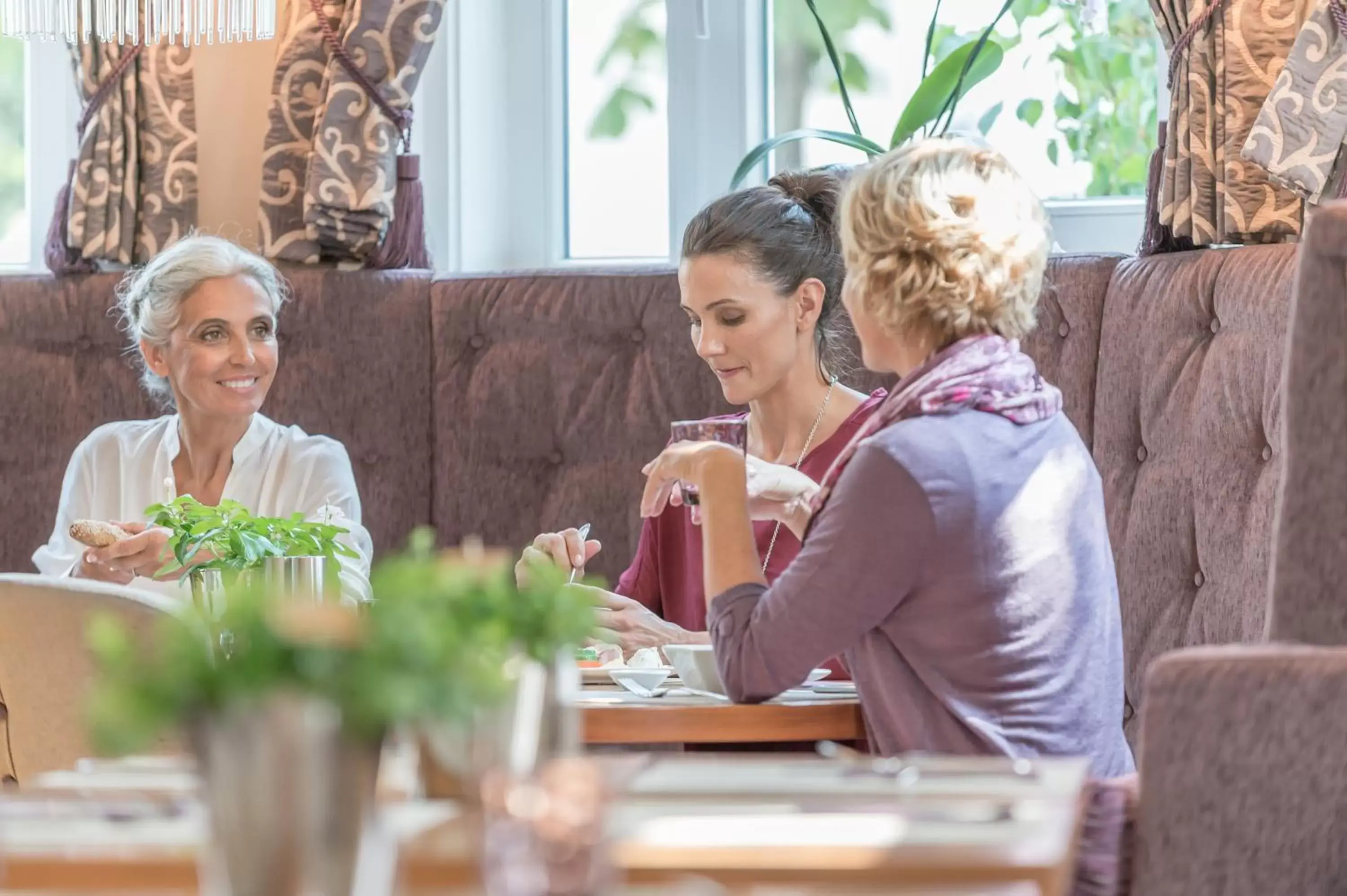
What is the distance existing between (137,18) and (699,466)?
1287 mm

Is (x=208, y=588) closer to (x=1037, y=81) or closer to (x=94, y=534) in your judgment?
(x=94, y=534)

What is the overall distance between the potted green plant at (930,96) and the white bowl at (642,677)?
132cm

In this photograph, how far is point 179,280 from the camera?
304 centimetres

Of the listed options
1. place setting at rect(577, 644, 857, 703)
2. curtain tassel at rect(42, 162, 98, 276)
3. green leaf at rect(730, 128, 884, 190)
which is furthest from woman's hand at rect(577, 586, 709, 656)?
curtain tassel at rect(42, 162, 98, 276)

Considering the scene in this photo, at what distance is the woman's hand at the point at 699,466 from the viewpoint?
188cm

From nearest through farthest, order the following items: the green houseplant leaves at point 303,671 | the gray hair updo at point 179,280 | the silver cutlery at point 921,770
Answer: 1. the green houseplant leaves at point 303,671
2. the silver cutlery at point 921,770
3. the gray hair updo at point 179,280

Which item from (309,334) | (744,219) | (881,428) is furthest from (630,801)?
(309,334)

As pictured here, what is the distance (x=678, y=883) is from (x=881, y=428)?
0.84 m

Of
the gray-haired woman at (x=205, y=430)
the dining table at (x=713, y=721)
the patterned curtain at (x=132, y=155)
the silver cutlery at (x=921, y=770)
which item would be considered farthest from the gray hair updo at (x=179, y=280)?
the silver cutlery at (x=921, y=770)

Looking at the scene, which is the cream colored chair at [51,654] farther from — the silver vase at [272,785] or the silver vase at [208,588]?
the silver vase at [272,785]

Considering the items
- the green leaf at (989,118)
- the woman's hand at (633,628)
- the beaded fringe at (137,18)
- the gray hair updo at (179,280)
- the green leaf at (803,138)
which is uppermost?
the beaded fringe at (137,18)

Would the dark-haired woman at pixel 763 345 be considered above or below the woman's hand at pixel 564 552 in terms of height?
above

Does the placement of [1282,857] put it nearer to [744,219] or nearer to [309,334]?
[744,219]

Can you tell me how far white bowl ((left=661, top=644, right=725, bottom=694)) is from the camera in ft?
6.08
